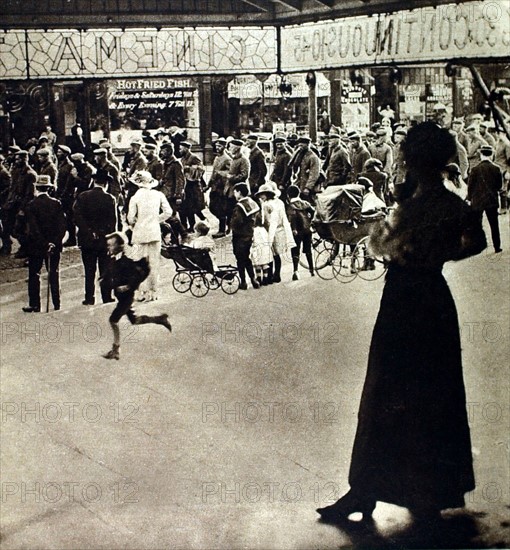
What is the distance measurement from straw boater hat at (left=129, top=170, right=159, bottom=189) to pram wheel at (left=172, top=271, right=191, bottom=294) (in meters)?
0.47

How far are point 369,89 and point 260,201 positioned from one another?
83 centimetres

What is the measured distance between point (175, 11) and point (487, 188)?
1888 millimetres

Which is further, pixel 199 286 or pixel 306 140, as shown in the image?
pixel 306 140

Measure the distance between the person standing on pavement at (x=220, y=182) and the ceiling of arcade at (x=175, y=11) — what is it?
2.18ft

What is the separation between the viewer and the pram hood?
414 cm

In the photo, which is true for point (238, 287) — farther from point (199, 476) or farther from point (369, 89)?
point (369, 89)

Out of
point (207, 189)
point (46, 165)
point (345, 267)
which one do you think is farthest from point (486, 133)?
point (46, 165)

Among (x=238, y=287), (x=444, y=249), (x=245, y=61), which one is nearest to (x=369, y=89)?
(x=245, y=61)

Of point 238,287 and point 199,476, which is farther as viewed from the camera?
point 238,287

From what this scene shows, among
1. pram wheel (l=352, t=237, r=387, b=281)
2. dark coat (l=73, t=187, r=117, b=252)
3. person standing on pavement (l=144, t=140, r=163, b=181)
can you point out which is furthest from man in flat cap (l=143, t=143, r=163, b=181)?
pram wheel (l=352, t=237, r=387, b=281)

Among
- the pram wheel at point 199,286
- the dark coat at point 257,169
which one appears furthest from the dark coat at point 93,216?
the dark coat at point 257,169

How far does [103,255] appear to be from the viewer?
3.94 metres

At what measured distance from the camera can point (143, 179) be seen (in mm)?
3980

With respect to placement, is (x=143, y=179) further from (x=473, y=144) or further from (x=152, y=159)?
(x=473, y=144)
